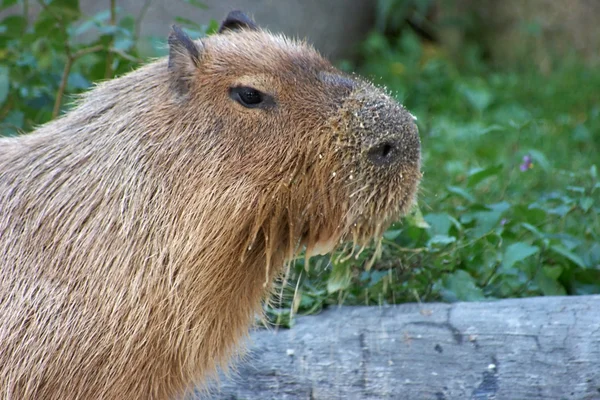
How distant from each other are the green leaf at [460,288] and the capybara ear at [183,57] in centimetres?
140

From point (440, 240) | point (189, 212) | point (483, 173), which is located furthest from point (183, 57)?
point (483, 173)

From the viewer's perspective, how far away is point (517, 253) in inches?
131

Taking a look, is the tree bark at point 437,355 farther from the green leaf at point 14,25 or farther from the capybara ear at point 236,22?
the green leaf at point 14,25

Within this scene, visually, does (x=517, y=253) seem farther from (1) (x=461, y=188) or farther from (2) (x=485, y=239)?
(1) (x=461, y=188)

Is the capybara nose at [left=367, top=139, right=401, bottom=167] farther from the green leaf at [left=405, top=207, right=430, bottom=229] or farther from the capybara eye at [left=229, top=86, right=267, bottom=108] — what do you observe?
the green leaf at [left=405, top=207, right=430, bottom=229]

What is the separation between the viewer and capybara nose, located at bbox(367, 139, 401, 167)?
2625 mm

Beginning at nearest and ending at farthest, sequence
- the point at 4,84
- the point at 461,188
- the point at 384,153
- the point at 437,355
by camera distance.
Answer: the point at 384,153
the point at 437,355
the point at 4,84
the point at 461,188

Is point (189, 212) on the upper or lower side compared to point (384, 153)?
lower

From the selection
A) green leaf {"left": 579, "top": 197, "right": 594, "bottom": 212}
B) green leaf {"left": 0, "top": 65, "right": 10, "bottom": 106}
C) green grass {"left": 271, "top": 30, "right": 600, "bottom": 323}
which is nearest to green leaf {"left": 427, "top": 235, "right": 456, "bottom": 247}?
green grass {"left": 271, "top": 30, "right": 600, "bottom": 323}

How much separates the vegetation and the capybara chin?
1.06ft

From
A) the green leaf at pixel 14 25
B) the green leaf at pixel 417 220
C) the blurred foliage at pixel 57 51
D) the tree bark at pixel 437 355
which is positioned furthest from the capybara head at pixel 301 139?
the green leaf at pixel 14 25

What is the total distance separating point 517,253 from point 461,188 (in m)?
0.91

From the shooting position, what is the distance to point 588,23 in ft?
24.9

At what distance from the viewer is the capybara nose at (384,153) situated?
2.62 m
